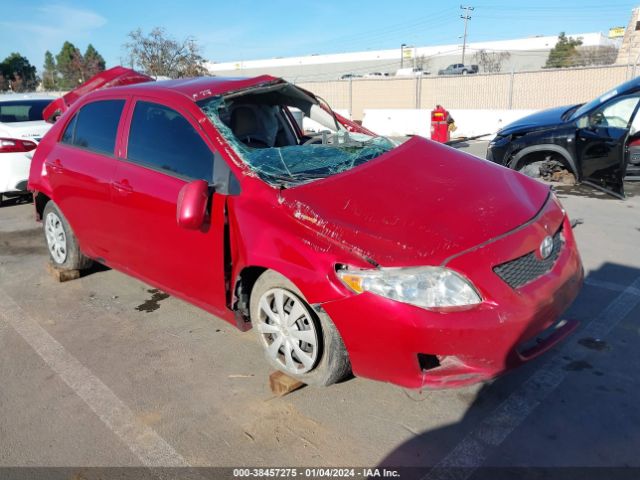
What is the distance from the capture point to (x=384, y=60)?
262 feet

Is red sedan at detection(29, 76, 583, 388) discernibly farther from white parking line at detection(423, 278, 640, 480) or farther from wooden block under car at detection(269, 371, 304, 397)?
white parking line at detection(423, 278, 640, 480)

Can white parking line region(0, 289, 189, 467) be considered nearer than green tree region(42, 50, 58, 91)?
Yes

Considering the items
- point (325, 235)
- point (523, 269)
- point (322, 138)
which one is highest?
point (322, 138)

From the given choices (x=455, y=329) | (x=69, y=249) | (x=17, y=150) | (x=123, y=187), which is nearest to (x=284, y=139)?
(x=123, y=187)

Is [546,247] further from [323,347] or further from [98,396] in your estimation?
[98,396]

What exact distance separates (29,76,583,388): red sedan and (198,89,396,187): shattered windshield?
0.7 inches

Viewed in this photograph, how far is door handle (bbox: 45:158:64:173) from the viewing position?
179 inches

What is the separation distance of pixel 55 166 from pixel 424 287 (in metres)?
3.60

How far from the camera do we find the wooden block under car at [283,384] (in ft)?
9.87

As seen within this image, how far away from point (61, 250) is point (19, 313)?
0.80 metres

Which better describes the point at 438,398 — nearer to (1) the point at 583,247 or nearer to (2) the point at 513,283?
(2) the point at 513,283

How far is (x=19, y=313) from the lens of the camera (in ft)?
14.2

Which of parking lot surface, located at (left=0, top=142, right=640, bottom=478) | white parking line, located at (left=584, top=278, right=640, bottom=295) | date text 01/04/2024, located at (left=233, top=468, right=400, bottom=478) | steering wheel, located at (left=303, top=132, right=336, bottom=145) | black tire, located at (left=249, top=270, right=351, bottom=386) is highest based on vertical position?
steering wheel, located at (left=303, top=132, right=336, bottom=145)

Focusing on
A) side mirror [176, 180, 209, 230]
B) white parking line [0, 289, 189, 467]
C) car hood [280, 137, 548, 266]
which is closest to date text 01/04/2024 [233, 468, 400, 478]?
white parking line [0, 289, 189, 467]
